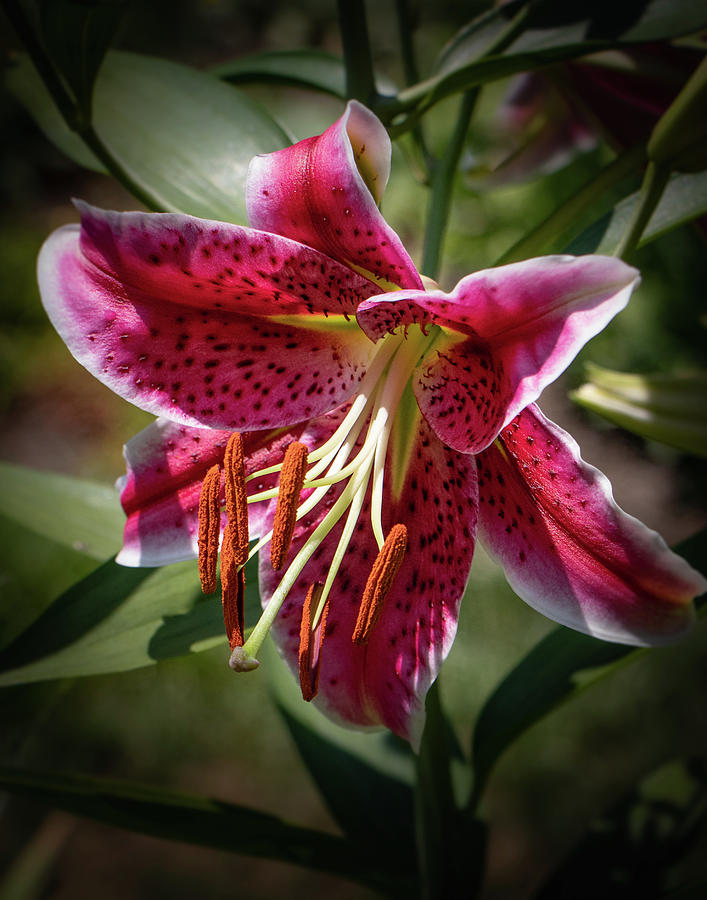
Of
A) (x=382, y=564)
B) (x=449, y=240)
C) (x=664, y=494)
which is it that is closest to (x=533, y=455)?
(x=382, y=564)

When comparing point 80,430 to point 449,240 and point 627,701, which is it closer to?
point 449,240

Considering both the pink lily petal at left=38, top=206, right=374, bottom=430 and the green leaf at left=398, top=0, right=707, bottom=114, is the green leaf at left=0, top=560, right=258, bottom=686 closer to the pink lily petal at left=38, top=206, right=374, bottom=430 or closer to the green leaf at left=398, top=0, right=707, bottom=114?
the pink lily petal at left=38, top=206, right=374, bottom=430

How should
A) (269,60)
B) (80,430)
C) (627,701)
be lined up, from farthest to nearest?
(80,430)
(627,701)
(269,60)

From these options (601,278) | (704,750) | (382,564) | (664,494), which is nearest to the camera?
(601,278)

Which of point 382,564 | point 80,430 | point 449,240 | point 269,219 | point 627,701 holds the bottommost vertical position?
point 80,430

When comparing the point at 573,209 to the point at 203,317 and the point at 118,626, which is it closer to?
the point at 203,317

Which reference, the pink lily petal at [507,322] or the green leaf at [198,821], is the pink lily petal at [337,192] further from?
the green leaf at [198,821]

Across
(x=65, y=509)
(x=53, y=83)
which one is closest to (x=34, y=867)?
(x=65, y=509)
